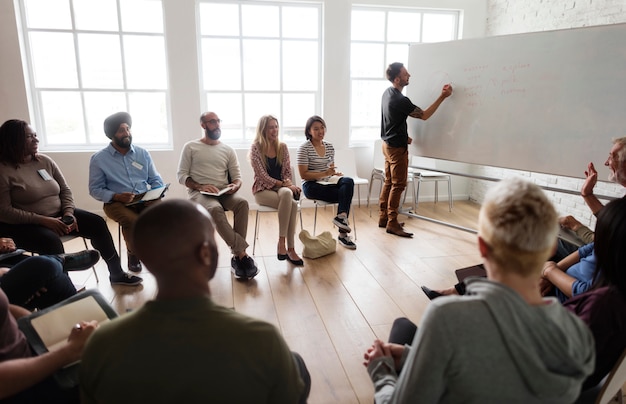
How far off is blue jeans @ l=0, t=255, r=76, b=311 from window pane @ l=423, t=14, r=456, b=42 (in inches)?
194

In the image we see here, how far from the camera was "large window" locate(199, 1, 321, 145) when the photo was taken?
4770 mm

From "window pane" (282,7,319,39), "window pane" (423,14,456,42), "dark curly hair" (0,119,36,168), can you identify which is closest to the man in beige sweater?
"dark curly hair" (0,119,36,168)

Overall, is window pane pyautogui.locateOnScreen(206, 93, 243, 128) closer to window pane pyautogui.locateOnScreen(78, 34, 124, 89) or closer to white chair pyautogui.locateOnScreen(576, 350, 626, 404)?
window pane pyautogui.locateOnScreen(78, 34, 124, 89)

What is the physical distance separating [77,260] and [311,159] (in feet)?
6.91

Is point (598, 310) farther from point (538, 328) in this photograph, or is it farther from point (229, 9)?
point (229, 9)

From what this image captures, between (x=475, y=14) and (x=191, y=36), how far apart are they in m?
3.51

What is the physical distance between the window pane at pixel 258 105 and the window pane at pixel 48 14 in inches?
82.2

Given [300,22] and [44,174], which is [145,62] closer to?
[300,22]

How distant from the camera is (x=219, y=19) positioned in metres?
4.73

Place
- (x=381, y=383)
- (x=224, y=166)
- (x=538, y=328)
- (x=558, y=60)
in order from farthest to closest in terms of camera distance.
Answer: (x=224, y=166) < (x=558, y=60) < (x=381, y=383) < (x=538, y=328)

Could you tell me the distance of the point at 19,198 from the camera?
262 cm

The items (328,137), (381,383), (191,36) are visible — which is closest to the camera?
(381,383)

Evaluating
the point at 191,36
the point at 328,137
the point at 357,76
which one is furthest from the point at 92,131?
the point at 357,76

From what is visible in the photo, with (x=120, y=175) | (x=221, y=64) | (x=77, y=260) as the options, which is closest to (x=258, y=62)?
(x=221, y=64)
